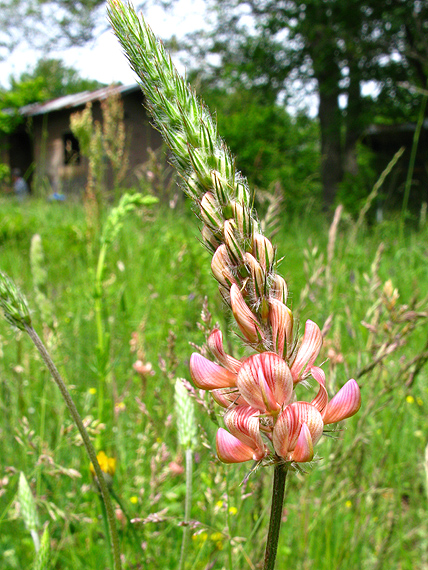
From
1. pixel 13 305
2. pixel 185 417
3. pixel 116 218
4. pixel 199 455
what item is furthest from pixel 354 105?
pixel 13 305

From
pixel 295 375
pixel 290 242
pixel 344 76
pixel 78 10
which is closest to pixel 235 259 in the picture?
pixel 295 375

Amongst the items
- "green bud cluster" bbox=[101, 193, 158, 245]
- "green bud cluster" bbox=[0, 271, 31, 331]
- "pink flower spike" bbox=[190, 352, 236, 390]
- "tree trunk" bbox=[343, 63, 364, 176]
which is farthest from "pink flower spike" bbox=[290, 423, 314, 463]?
"tree trunk" bbox=[343, 63, 364, 176]

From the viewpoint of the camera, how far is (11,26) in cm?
2297

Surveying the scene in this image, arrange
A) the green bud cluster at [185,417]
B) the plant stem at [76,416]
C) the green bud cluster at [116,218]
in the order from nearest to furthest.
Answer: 1. the plant stem at [76,416]
2. the green bud cluster at [185,417]
3. the green bud cluster at [116,218]

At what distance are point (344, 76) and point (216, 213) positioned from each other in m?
13.8

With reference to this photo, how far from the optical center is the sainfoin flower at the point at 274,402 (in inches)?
19.5

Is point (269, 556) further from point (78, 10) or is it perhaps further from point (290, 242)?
point (78, 10)

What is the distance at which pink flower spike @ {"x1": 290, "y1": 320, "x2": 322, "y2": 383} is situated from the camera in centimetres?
53

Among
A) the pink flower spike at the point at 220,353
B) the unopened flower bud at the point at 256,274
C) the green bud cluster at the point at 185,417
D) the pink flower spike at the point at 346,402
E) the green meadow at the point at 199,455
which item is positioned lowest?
the green meadow at the point at 199,455

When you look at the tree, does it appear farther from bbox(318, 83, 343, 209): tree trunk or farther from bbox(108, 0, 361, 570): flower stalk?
bbox(108, 0, 361, 570): flower stalk

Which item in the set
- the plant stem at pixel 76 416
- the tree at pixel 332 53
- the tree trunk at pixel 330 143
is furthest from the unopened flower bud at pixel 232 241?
the tree trunk at pixel 330 143

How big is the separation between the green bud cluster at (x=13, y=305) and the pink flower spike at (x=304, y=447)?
512mm

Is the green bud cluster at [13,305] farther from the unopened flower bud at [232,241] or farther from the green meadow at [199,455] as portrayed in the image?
the unopened flower bud at [232,241]

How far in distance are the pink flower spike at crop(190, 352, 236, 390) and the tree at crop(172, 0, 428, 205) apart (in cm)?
1117
